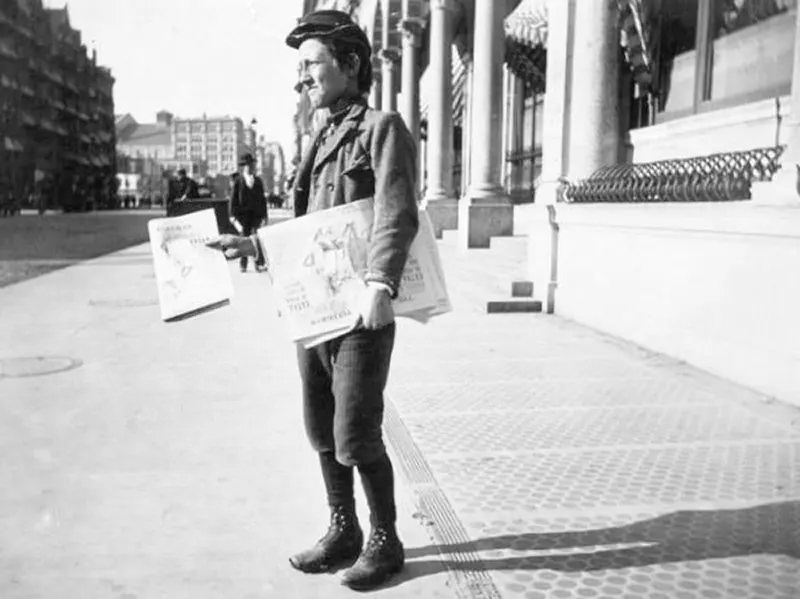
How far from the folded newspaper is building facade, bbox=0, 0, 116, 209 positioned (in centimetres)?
6544

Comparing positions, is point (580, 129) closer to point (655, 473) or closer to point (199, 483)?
point (655, 473)

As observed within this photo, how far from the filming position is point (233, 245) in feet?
9.37

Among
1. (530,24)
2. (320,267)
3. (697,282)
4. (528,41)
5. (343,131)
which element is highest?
(530,24)

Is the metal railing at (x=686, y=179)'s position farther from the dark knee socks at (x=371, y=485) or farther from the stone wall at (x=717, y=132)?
the dark knee socks at (x=371, y=485)

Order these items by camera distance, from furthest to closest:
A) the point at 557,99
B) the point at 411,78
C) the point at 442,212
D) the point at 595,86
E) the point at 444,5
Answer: the point at 411,78 < the point at 442,212 < the point at 444,5 < the point at 557,99 < the point at 595,86

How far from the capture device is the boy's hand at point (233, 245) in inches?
112

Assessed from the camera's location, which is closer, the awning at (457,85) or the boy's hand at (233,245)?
the boy's hand at (233,245)

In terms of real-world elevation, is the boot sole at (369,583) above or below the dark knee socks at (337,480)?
below

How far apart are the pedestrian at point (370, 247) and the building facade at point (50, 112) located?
214 feet

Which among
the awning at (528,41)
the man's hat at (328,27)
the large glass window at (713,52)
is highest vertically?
the awning at (528,41)

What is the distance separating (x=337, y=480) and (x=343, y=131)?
4.38 ft

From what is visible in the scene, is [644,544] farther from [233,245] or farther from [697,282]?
[697,282]

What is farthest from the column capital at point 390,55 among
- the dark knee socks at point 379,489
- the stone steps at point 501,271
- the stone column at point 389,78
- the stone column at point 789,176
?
the dark knee socks at point 379,489

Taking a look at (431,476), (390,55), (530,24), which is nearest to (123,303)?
(431,476)
